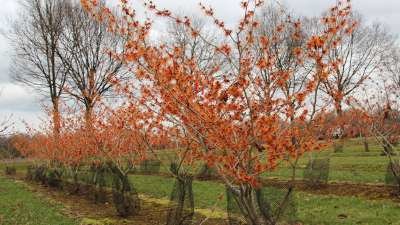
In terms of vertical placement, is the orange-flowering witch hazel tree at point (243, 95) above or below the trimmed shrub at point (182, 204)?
above

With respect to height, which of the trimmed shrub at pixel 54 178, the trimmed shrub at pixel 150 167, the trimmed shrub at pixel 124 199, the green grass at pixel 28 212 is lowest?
the green grass at pixel 28 212

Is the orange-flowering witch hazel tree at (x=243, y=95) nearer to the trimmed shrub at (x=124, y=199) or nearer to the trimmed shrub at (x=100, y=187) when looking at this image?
the trimmed shrub at (x=124, y=199)

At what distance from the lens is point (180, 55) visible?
6840 mm

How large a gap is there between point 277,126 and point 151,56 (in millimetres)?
1817

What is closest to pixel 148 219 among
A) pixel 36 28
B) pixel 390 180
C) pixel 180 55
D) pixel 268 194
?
pixel 268 194

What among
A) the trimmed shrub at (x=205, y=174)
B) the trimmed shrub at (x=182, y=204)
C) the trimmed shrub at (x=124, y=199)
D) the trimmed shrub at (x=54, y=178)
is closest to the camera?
the trimmed shrub at (x=182, y=204)

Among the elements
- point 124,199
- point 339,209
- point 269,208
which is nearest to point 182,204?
point 269,208

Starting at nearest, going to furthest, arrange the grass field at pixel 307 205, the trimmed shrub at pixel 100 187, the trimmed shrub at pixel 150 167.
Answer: the grass field at pixel 307 205 → the trimmed shrub at pixel 100 187 → the trimmed shrub at pixel 150 167

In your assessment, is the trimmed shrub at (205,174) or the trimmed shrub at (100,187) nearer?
the trimmed shrub at (100,187)

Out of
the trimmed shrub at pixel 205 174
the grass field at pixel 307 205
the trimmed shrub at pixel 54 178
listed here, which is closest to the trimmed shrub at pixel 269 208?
the grass field at pixel 307 205

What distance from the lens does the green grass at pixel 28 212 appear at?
12227 millimetres

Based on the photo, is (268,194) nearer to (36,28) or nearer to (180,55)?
(180,55)

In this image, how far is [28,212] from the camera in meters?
14.0

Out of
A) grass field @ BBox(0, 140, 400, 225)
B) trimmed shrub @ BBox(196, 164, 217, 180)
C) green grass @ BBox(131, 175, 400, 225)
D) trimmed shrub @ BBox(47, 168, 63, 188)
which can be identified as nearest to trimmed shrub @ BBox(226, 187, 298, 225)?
grass field @ BBox(0, 140, 400, 225)
